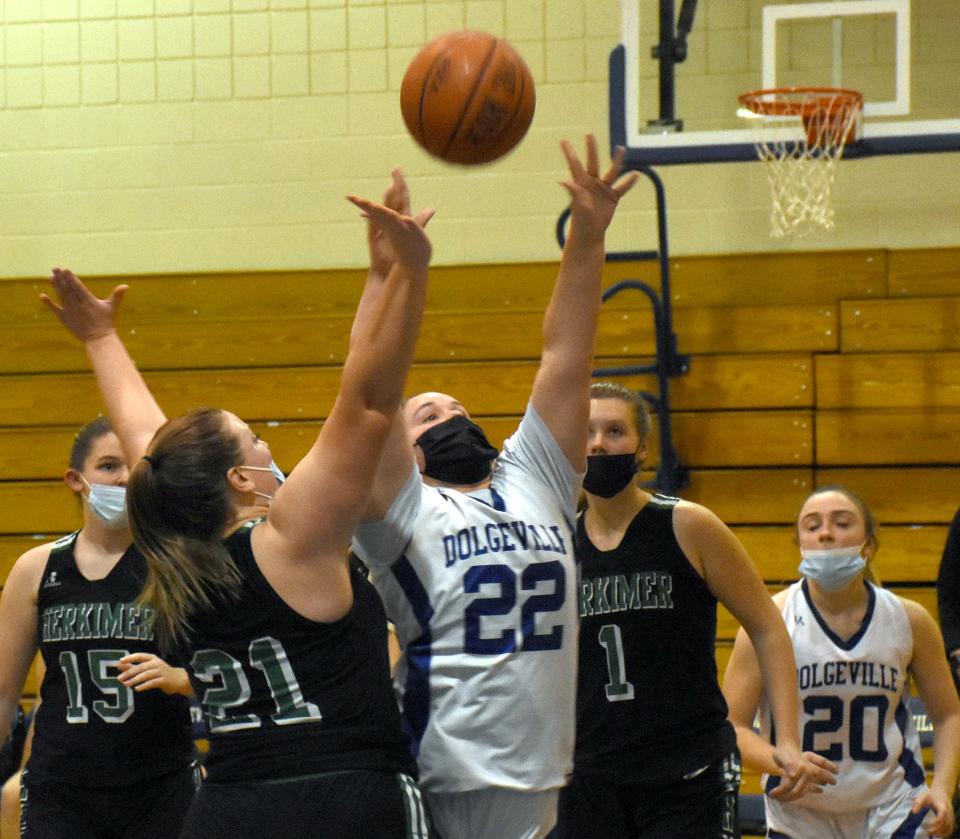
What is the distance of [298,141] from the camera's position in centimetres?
821

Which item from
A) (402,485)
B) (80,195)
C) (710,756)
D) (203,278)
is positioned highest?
(80,195)

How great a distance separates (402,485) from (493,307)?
5.20m

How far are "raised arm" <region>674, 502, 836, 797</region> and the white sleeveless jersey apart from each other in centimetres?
77

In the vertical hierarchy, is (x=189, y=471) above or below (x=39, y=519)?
above

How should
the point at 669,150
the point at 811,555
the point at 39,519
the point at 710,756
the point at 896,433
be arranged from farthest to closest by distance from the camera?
the point at 39,519 < the point at 896,433 < the point at 669,150 < the point at 811,555 < the point at 710,756

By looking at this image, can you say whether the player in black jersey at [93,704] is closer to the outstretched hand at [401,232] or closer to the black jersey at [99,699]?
the black jersey at [99,699]

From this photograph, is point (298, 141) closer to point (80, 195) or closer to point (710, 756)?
point (80, 195)

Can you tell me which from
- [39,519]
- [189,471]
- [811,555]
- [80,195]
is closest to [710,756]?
[811,555]

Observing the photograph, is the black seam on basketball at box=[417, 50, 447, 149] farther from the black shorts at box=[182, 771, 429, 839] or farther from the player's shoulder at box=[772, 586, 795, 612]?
the player's shoulder at box=[772, 586, 795, 612]

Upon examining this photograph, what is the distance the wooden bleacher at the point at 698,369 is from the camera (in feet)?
23.9

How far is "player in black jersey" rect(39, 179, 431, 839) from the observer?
7.99 feet

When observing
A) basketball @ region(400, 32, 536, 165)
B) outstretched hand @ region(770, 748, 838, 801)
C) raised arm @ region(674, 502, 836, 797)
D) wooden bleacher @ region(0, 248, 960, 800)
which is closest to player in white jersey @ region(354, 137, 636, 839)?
basketball @ region(400, 32, 536, 165)

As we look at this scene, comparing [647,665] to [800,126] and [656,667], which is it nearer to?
[656,667]

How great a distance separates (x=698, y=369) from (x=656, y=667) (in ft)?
13.7
